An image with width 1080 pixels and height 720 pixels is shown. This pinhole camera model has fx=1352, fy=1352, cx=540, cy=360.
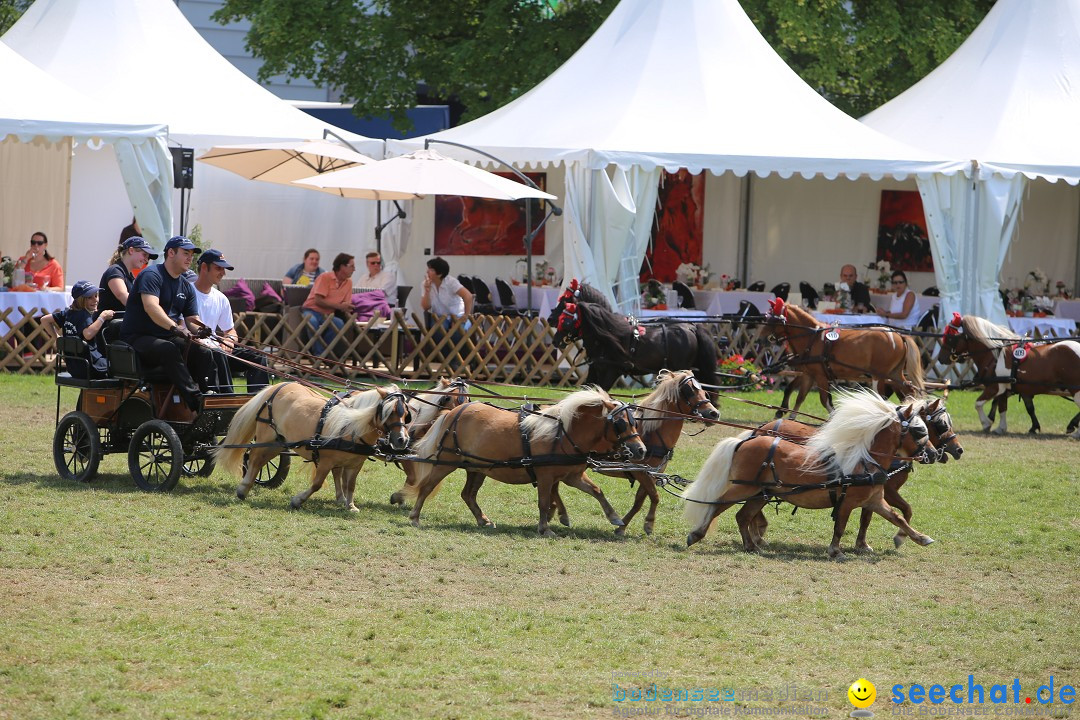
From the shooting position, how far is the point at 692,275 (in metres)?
19.2

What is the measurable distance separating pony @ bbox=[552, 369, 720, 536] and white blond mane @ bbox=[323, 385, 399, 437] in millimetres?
1228

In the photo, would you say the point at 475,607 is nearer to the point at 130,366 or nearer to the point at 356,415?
the point at 356,415

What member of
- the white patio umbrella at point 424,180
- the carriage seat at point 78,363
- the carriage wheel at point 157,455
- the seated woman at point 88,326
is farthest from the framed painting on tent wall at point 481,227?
the carriage wheel at point 157,455

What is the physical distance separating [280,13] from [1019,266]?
42.1ft

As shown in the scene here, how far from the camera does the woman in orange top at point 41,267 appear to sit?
15.8 metres

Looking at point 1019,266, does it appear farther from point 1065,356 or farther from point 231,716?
point 231,716

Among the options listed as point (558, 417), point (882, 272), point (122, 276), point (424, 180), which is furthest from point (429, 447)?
point (882, 272)

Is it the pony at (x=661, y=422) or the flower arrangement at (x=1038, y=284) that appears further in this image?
the flower arrangement at (x=1038, y=284)

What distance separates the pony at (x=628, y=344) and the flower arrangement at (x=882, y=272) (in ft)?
23.8

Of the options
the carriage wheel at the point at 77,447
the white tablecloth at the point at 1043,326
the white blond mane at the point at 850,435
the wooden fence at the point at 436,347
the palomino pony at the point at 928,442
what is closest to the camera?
the white blond mane at the point at 850,435

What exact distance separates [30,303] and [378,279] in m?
4.35

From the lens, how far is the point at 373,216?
65.9ft

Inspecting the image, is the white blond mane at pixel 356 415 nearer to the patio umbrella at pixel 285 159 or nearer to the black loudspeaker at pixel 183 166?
the patio umbrella at pixel 285 159

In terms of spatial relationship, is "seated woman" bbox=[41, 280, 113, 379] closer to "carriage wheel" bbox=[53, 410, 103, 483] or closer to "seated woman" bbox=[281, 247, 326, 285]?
"carriage wheel" bbox=[53, 410, 103, 483]
